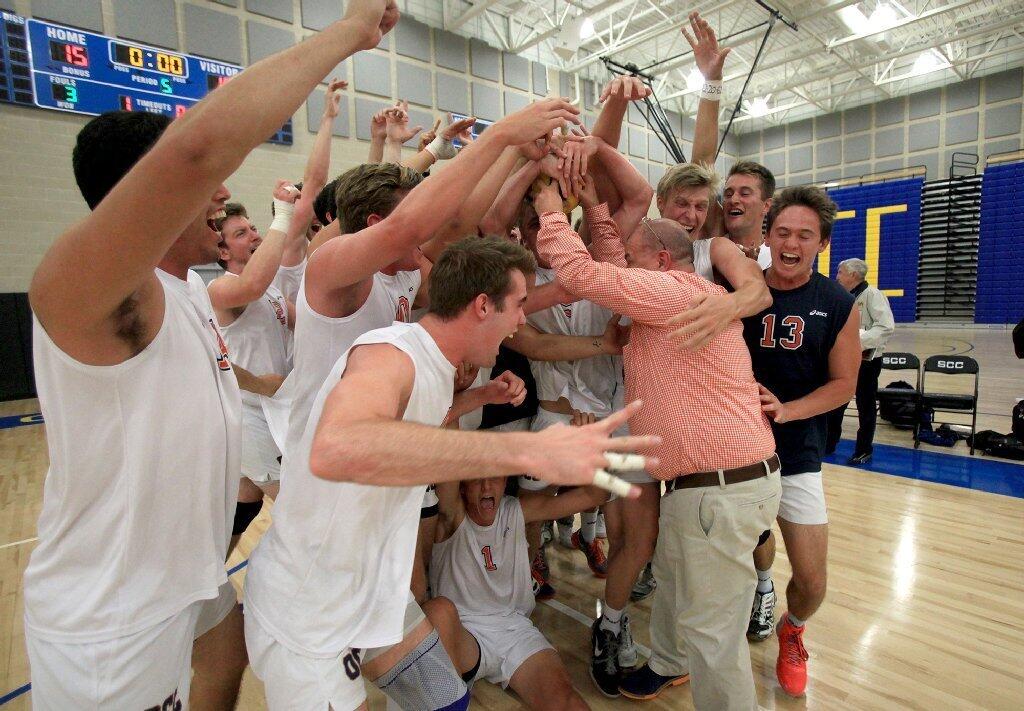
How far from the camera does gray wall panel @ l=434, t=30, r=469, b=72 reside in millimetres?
12617

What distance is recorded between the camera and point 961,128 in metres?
16.8

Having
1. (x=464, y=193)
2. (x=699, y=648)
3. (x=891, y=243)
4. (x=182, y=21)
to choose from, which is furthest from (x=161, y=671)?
(x=891, y=243)

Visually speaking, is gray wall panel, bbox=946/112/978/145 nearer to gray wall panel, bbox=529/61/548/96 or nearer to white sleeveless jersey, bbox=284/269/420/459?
gray wall panel, bbox=529/61/548/96

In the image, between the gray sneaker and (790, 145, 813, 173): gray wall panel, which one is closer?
the gray sneaker

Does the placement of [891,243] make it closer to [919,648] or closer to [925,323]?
[925,323]

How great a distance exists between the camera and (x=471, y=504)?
111 inches

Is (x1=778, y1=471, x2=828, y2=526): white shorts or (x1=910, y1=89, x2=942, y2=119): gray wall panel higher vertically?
Result: (x1=910, y1=89, x2=942, y2=119): gray wall panel

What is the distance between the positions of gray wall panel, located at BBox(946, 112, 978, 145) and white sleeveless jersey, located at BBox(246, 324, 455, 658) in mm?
21373

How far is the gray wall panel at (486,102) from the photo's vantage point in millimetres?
13375

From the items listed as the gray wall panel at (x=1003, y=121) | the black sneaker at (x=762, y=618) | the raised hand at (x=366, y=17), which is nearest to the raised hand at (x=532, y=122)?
the raised hand at (x=366, y=17)

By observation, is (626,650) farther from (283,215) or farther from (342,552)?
(283,215)

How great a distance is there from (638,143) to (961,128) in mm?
9542

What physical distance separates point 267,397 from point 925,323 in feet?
62.2

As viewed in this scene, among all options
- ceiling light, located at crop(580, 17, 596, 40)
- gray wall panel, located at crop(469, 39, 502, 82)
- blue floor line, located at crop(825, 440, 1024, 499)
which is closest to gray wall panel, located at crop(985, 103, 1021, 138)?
ceiling light, located at crop(580, 17, 596, 40)
